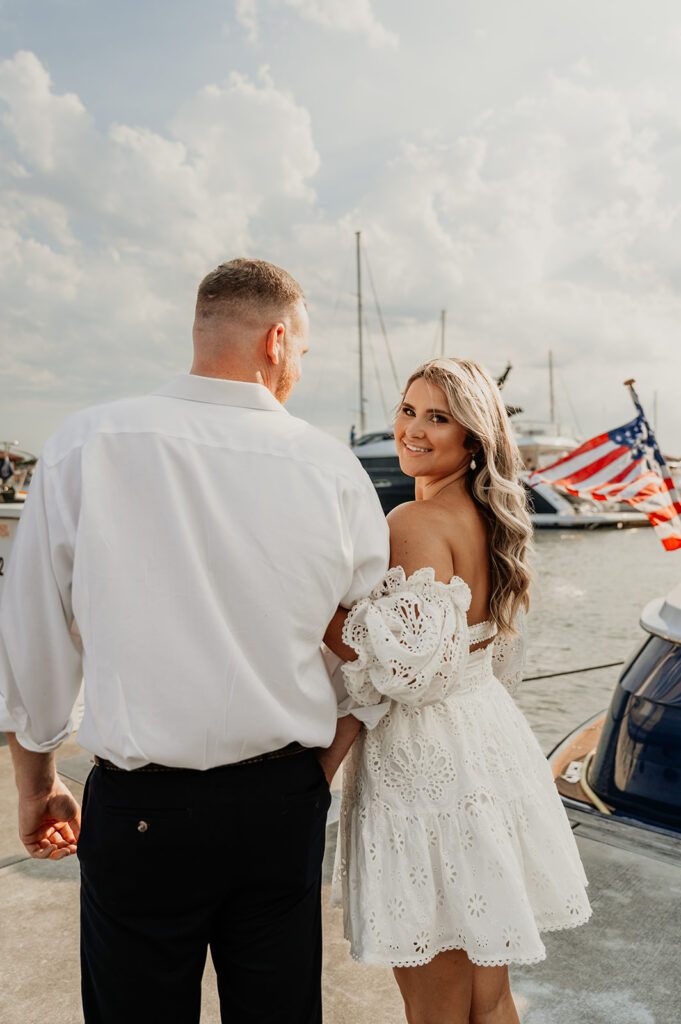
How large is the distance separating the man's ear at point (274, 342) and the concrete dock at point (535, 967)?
194 cm

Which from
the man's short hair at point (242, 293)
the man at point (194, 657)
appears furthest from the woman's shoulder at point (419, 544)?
the man's short hair at point (242, 293)

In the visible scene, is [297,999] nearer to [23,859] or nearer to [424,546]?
[424,546]

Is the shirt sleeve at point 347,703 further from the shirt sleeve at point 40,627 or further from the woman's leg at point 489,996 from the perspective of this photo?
the woman's leg at point 489,996

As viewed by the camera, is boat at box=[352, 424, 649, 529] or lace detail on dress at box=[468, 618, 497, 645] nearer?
lace detail on dress at box=[468, 618, 497, 645]

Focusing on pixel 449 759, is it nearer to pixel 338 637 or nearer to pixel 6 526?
pixel 338 637

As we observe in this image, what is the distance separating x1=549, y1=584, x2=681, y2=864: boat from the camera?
3758 mm

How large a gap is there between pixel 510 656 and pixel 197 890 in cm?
113

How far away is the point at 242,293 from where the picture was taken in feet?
5.49

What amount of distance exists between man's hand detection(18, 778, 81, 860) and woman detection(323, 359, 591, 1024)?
55 cm

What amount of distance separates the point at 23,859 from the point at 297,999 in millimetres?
2179

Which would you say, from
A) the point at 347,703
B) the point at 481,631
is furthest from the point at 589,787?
the point at 347,703

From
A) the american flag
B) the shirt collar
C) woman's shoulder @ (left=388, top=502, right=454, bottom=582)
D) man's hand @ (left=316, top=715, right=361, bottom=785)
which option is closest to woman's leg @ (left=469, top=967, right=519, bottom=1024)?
man's hand @ (left=316, top=715, right=361, bottom=785)

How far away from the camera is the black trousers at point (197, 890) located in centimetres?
153

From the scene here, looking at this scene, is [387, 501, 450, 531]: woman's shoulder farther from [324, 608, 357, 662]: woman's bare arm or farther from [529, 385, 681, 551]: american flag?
[529, 385, 681, 551]: american flag
